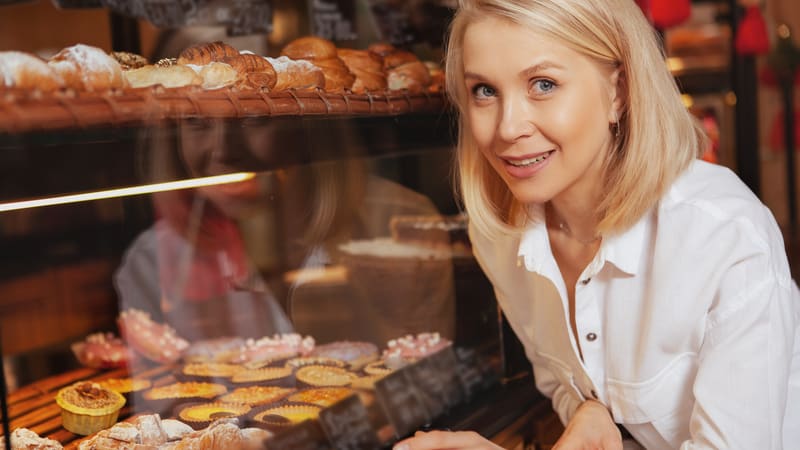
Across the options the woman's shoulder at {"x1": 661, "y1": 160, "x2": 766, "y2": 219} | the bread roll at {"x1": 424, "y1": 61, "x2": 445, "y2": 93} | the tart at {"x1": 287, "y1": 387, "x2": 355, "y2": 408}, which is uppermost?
the bread roll at {"x1": 424, "y1": 61, "x2": 445, "y2": 93}

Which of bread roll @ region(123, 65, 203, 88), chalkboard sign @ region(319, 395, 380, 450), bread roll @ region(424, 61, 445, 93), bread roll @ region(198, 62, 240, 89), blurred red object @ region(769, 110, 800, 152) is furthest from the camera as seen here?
blurred red object @ region(769, 110, 800, 152)

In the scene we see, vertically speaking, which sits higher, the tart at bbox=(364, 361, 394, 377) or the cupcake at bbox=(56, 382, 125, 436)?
the cupcake at bbox=(56, 382, 125, 436)

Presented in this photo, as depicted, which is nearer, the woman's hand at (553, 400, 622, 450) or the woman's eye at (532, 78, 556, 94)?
the woman's eye at (532, 78, 556, 94)

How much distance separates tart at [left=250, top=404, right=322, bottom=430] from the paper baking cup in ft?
0.91

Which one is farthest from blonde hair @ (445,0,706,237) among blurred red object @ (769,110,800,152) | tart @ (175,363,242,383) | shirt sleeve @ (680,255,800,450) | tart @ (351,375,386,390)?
blurred red object @ (769,110,800,152)

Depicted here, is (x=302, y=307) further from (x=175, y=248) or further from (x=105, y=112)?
(x=105, y=112)

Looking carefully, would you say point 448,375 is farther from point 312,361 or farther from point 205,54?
point 205,54

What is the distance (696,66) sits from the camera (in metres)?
5.40

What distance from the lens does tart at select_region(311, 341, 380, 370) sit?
5.78 feet

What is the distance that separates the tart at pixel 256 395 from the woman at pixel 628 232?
1.02 feet

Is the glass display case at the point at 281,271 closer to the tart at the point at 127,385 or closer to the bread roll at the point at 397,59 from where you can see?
the tart at the point at 127,385

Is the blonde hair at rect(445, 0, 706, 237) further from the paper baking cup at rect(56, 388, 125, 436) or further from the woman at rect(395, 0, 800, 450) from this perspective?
the paper baking cup at rect(56, 388, 125, 436)

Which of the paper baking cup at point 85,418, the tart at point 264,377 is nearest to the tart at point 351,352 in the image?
the tart at point 264,377

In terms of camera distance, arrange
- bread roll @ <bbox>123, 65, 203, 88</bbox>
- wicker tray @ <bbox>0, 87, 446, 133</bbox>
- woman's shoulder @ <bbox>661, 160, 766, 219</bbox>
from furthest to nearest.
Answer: woman's shoulder @ <bbox>661, 160, 766, 219</bbox>
bread roll @ <bbox>123, 65, 203, 88</bbox>
wicker tray @ <bbox>0, 87, 446, 133</bbox>
